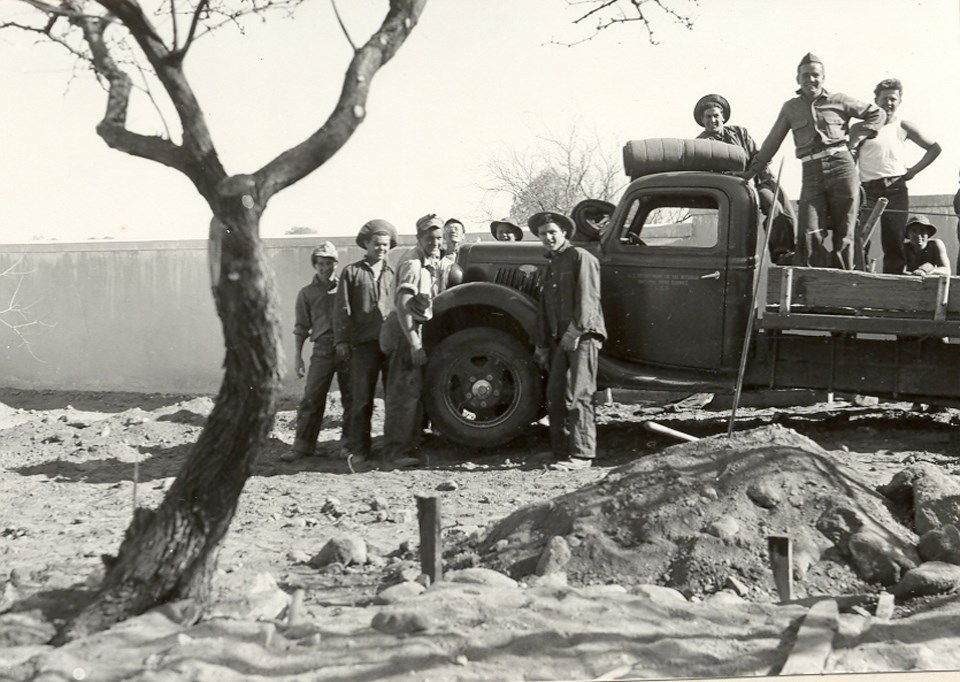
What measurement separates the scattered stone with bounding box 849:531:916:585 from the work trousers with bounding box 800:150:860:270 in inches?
110

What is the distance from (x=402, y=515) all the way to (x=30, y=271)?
268 inches

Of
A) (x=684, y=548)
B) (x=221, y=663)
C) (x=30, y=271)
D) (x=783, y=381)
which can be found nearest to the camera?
(x=221, y=663)

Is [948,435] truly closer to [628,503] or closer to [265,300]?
[628,503]

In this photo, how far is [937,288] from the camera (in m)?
6.36

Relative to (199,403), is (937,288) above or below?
above

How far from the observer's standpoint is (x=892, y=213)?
23.3ft

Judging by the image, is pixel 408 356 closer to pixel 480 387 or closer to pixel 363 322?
pixel 363 322

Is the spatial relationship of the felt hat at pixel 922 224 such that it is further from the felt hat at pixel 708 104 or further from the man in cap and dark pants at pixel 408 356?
the man in cap and dark pants at pixel 408 356

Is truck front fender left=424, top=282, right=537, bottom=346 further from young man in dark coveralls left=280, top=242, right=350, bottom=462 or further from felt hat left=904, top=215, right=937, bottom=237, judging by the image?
felt hat left=904, top=215, right=937, bottom=237

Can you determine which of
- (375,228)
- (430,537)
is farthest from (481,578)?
(375,228)

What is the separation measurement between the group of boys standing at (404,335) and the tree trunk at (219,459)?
3.03m

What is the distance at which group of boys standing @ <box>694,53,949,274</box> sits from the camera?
21.9 feet

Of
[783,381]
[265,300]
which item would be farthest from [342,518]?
[783,381]

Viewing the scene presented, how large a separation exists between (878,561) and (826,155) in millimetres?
3085
